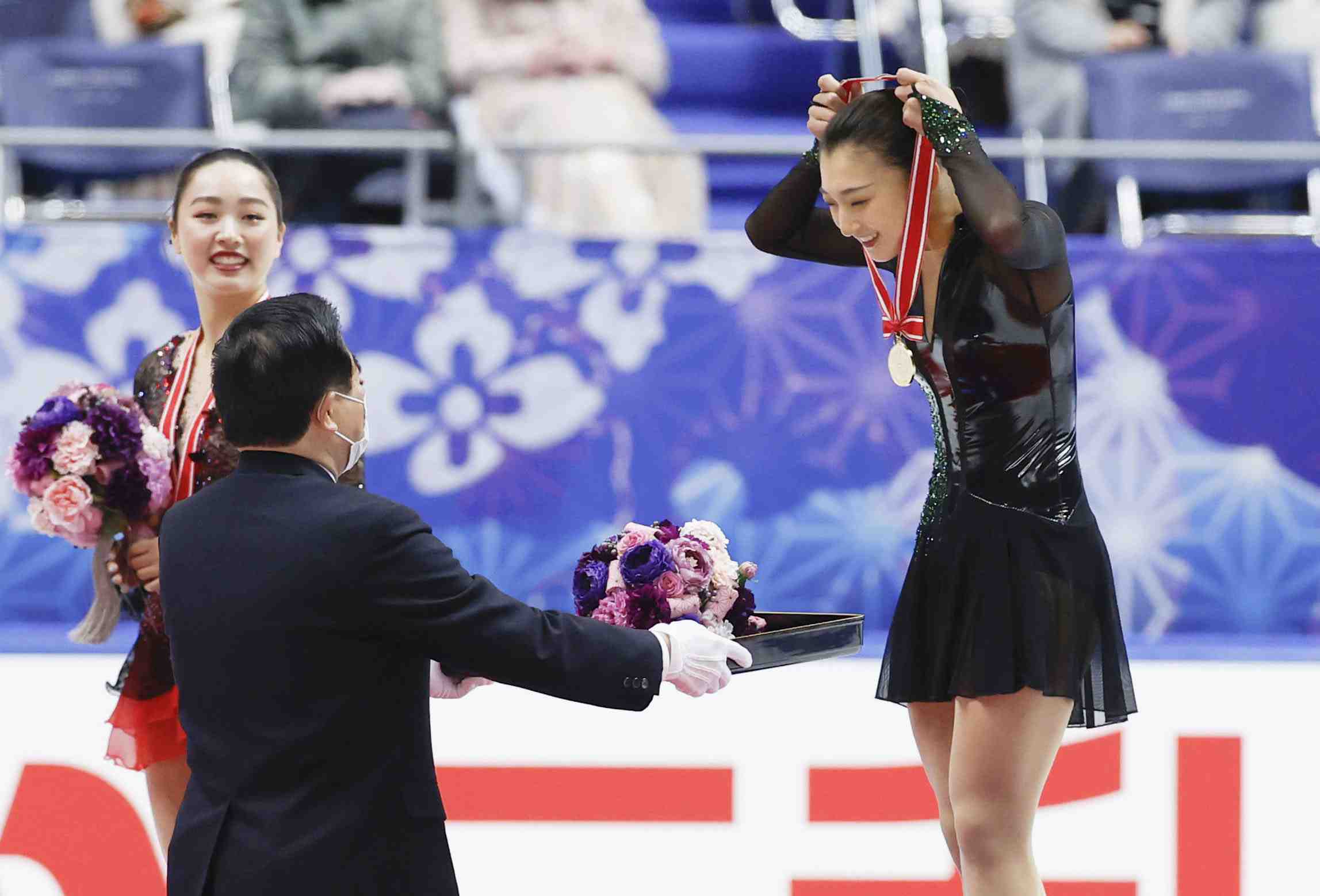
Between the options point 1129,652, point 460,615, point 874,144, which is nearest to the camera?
point 460,615

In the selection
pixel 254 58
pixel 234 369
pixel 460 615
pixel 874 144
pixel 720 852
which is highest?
pixel 254 58

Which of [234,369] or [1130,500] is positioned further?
[1130,500]

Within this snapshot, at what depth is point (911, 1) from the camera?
6.85 meters

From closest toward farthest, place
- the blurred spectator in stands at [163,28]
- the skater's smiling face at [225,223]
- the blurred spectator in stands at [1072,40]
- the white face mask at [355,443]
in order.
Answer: the white face mask at [355,443] < the skater's smiling face at [225,223] < the blurred spectator in stands at [163,28] < the blurred spectator in stands at [1072,40]

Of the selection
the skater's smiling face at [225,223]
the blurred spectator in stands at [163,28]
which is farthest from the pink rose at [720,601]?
the blurred spectator in stands at [163,28]

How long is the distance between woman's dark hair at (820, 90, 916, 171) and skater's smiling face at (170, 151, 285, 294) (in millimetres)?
1075

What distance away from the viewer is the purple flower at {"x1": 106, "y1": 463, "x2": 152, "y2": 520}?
2.61 m

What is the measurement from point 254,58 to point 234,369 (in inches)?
146

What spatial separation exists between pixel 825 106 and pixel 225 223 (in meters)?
1.07

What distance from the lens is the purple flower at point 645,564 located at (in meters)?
2.32

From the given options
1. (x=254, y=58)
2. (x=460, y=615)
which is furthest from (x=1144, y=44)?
(x=460, y=615)

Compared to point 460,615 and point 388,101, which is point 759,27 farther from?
point 460,615

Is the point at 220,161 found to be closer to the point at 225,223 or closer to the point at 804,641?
the point at 225,223

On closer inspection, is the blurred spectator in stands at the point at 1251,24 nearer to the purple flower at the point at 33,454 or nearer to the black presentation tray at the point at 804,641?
the black presentation tray at the point at 804,641
